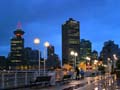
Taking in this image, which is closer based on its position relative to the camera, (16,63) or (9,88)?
(9,88)

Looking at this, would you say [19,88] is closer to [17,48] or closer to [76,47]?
[17,48]

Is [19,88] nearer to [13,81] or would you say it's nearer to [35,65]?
[13,81]

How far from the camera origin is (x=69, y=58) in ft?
479

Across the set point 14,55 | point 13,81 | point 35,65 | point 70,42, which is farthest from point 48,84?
point 70,42

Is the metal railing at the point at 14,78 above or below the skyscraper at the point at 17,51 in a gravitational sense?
below

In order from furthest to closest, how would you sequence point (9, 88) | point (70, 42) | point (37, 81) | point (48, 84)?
point (70, 42) → point (48, 84) → point (37, 81) → point (9, 88)

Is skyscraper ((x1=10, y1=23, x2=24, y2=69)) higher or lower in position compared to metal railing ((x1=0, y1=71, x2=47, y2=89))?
higher

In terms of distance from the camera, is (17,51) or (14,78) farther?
(17,51)

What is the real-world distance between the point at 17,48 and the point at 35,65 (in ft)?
79.9

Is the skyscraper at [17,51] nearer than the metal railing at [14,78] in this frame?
No

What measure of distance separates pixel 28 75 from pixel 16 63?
2399 inches

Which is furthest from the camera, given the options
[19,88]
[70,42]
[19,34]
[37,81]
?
[70,42]

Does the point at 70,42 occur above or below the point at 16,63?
above

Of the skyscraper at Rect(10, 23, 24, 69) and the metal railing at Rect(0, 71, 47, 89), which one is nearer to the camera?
the metal railing at Rect(0, 71, 47, 89)
